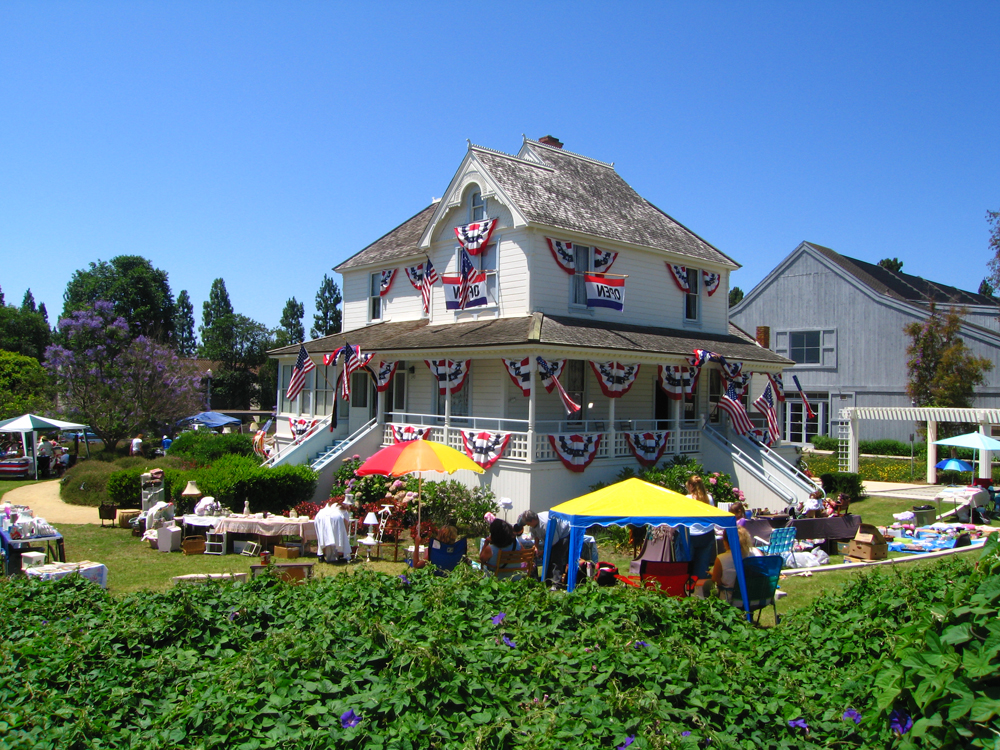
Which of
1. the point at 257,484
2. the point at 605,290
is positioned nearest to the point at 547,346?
the point at 605,290

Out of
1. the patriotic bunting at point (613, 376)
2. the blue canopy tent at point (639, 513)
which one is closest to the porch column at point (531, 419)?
the patriotic bunting at point (613, 376)

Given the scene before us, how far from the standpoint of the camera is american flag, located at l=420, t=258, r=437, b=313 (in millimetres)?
24383

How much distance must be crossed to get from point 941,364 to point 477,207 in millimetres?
23128

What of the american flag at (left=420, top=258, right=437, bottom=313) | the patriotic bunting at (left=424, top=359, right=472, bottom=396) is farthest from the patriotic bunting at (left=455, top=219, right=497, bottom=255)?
the patriotic bunting at (left=424, top=359, right=472, bottom=396)

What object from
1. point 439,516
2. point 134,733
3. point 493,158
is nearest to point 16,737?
point 134,733

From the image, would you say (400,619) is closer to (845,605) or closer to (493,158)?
(845,605)

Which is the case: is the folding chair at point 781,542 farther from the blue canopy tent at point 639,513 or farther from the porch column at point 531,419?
the porch column at point 531,419

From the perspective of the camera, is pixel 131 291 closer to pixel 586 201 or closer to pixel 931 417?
pixel 586 201

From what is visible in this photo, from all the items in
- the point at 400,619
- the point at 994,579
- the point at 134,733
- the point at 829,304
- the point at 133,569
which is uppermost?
the point at 829,304

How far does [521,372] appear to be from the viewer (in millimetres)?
19031

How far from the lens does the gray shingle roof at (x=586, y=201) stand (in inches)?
853

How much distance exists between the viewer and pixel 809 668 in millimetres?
5465

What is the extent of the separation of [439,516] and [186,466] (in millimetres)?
12007

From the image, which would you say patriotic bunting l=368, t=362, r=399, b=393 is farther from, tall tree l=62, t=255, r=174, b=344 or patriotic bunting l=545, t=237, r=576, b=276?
tall tree l=62, t=255, r=174, b=344
